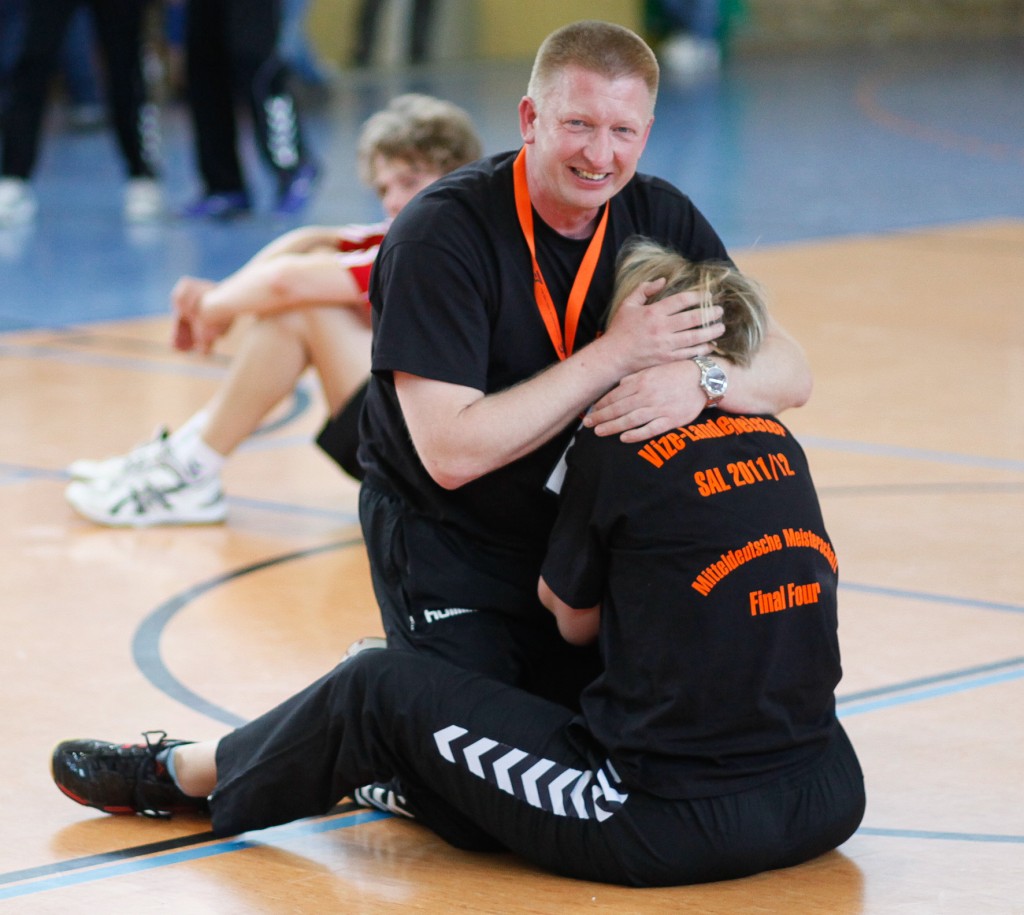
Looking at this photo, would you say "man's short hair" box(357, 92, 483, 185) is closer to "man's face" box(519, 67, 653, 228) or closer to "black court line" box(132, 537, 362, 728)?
"black court line" box(132, 537, 362, 728)

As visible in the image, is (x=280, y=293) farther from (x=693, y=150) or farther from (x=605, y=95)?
(x=693, y=150)

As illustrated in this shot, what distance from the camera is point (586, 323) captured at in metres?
2.55

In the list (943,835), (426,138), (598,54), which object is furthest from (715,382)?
(426,138)

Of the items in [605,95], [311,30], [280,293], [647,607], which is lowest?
[647,607]

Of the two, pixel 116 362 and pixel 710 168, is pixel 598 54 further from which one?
pixel 710 168

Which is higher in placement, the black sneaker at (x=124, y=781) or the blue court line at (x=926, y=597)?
the blue court line at (x=926, y=597)

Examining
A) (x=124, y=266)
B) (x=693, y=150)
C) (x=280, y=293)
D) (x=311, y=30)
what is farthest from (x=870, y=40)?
(x=280, y=293)

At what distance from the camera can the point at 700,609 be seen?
7.09ft

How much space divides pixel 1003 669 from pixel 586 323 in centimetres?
98

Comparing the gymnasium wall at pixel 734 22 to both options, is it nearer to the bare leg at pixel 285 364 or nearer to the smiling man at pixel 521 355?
the bare leg at pixel 285 364

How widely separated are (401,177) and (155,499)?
0.89 m

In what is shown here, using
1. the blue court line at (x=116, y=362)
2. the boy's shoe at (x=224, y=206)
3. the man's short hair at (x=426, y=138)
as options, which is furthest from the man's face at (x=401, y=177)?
the boy's shoe at (x=224, y=206)

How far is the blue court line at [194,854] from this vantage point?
7.40ft

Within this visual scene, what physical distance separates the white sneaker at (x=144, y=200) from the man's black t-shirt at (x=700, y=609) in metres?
6.25
